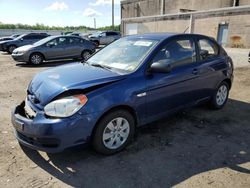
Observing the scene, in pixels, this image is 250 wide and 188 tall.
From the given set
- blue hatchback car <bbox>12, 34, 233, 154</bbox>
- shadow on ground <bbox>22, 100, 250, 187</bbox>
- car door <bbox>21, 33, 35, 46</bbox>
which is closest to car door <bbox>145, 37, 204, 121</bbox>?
blue hatchback car <bbox>12, 34, 233, 154</bbox>

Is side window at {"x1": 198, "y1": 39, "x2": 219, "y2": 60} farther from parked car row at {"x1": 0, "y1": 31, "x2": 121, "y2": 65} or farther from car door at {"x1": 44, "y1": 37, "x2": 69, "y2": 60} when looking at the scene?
car door at {"x1": 44, "y1": 37, "x2": 69, "y2": 60}

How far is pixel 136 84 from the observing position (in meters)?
3.52

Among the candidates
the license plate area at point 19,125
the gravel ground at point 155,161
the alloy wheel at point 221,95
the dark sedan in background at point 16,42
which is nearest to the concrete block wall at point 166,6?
the dark sedan in background at point 16,42

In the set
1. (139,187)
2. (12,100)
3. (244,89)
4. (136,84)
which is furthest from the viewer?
(244,89)

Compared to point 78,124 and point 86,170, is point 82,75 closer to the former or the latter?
point 78,124

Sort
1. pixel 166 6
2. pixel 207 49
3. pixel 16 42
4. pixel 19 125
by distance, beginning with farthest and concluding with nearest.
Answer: pixel 166 6, pixel 16 42, pixel 207 49, pixel 19 125

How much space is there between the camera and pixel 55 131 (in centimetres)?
292

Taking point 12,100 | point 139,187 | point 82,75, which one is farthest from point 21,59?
point 139,187

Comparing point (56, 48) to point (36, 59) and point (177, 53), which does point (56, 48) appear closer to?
point (36, 59)

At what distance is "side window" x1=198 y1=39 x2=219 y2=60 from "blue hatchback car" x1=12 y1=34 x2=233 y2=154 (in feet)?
0.09

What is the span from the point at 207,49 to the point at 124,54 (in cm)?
195

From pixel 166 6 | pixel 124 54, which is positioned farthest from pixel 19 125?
pixel 166 6

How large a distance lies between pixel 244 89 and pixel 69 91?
5779 mm

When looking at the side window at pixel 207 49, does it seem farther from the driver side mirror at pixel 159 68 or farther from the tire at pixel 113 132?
the tire at pixel 113 132
